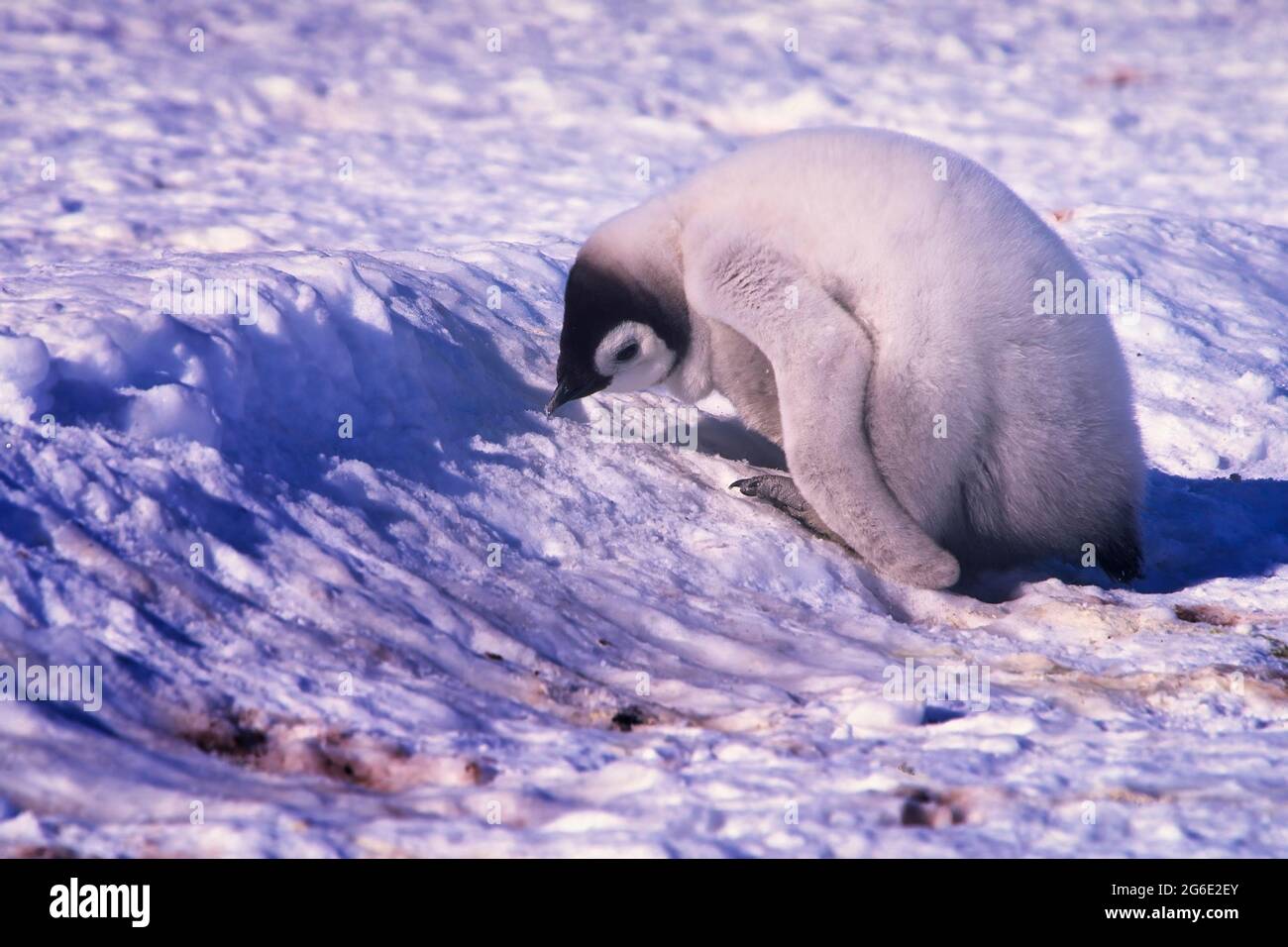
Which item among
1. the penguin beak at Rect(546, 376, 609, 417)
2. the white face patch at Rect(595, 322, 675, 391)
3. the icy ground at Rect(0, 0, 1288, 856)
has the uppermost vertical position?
the white face patch at Rect(595, 322, 675, 391)

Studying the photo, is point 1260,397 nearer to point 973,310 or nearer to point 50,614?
point 973,310

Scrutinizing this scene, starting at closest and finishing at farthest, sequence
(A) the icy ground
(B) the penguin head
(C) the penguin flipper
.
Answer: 1. (A) the icy ground
2. (C) the penguin flipper
3. (B) the penguin head

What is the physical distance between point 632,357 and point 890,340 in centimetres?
66

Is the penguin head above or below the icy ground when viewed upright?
above

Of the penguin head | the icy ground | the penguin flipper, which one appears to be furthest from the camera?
the penguin head

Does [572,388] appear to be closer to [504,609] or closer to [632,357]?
[632,357]

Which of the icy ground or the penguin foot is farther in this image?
the penguin foot

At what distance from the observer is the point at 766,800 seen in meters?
1.79

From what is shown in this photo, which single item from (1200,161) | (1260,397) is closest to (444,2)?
(1200,161)

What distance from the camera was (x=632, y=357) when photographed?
3.19 m

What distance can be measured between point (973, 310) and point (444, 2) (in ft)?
23.7

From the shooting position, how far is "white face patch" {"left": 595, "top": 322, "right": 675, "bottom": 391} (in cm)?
315

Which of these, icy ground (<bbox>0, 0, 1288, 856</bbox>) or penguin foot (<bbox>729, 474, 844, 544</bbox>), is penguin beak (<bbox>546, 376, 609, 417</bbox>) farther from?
penguin foot (<bbox>729, 474, 844, 544</bbox>)

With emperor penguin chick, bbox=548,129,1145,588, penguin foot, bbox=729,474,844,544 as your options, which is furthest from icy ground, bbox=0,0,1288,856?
emperor penguin chick, bbox=548,129,1145,588
